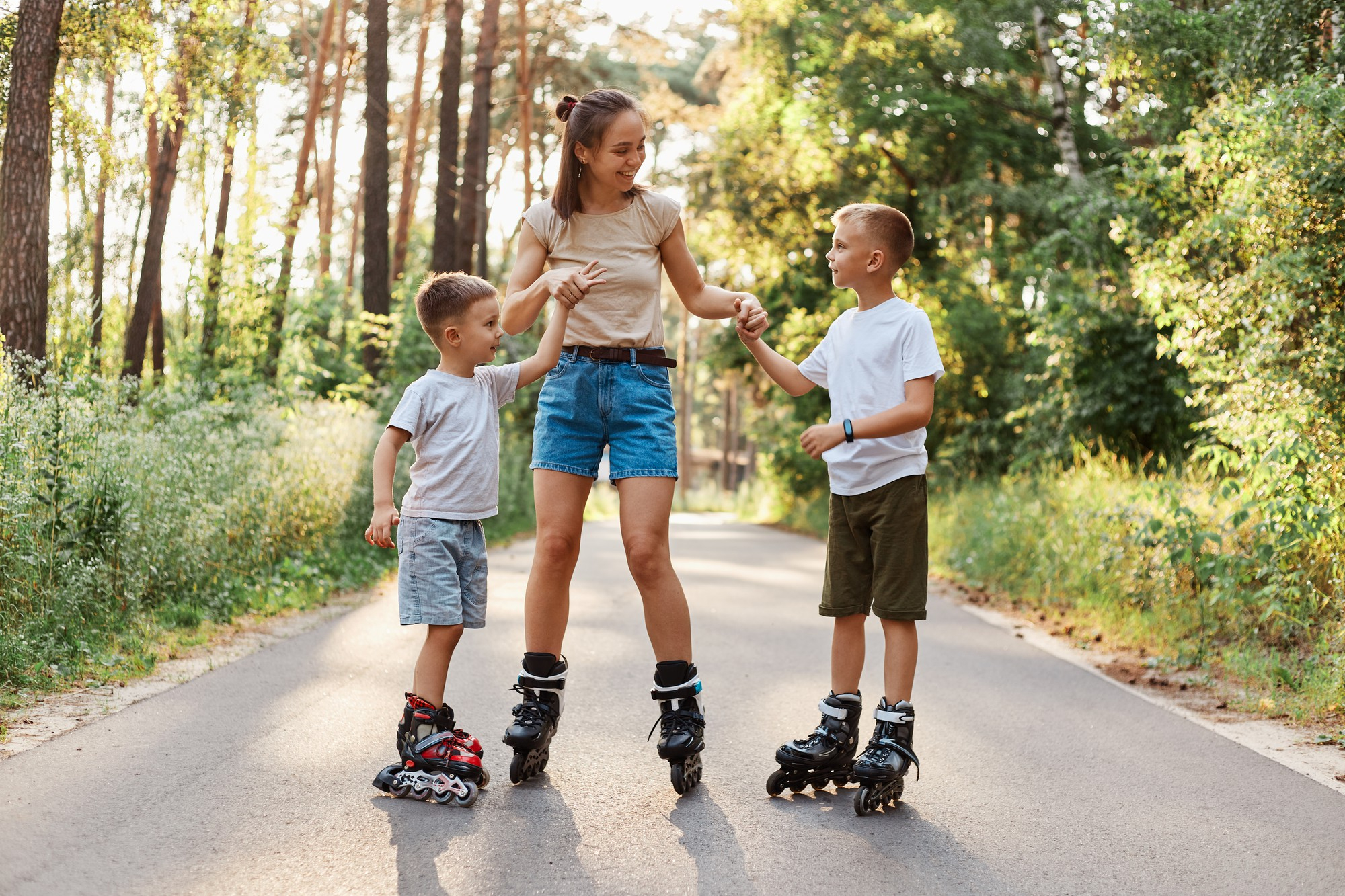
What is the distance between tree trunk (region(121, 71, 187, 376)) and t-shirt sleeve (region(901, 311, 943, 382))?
13.7 m

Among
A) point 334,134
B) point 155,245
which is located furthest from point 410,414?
point 334,134

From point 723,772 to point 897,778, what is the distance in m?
0.68

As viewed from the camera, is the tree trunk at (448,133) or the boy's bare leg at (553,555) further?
the tree trunk at (448,133)

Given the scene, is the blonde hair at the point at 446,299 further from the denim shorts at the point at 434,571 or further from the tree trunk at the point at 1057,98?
the tree trunk at the point at 1057,98

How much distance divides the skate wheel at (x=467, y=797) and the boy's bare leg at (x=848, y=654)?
3.97ft

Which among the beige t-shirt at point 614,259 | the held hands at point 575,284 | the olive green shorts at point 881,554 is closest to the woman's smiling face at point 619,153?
the beige t-shirt at point 614,259

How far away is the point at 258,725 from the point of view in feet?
15.6

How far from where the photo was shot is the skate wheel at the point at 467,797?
3766mm

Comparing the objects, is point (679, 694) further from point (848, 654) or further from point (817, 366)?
point (817, 366)

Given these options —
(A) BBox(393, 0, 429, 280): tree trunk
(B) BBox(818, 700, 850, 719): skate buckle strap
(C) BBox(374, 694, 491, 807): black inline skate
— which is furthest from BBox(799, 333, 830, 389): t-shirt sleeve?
(A) BBox(393, 0, 429, 280): tree trunk

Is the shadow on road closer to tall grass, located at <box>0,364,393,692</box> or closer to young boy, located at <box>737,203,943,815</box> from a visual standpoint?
young boy, located at <box>737,203,943,815</box>

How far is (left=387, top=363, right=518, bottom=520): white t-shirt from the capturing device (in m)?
4.12

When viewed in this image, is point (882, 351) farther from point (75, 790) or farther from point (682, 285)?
point (75, 790)

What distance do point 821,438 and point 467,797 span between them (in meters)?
1.52
